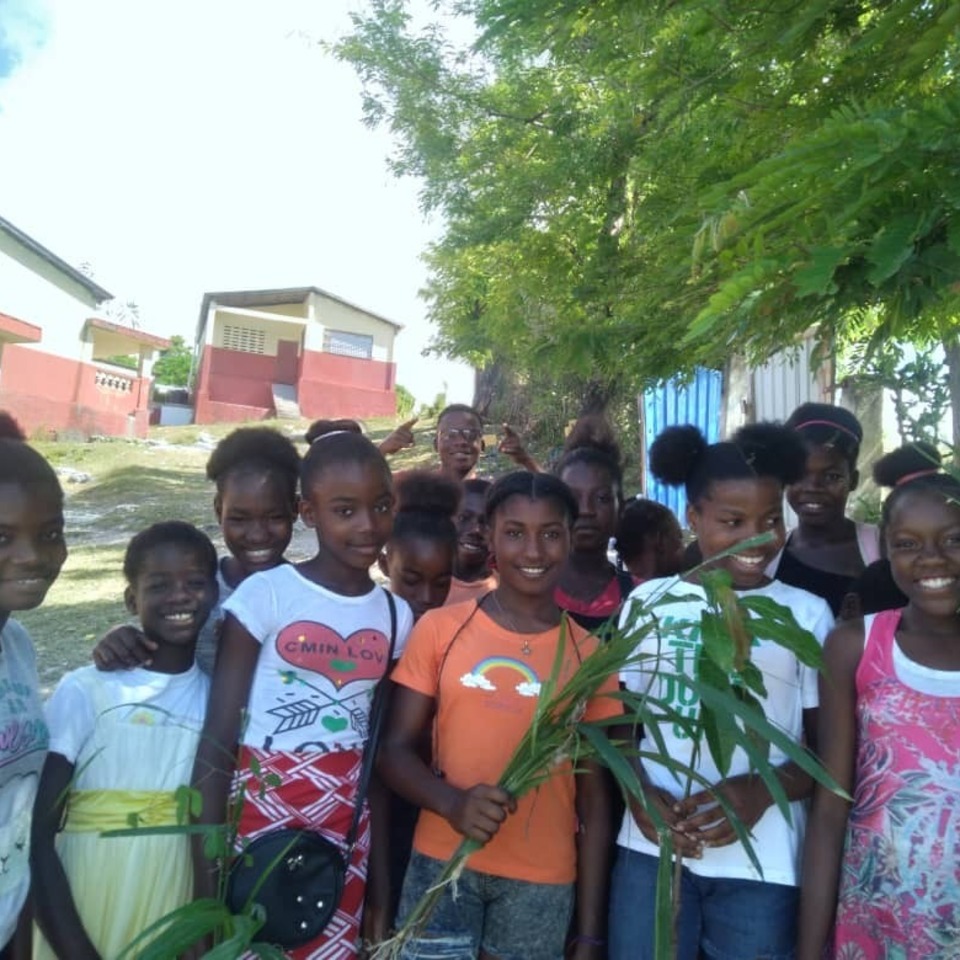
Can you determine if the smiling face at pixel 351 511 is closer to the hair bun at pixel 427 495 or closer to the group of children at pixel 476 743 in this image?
the group of children at pixel 476 743

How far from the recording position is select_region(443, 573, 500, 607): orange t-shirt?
2.78 m

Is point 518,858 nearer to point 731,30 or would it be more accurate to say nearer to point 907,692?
point 907,692

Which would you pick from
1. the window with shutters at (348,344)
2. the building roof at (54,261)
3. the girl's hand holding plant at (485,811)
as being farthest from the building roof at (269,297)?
the girl's hand holding plant at (485,811)

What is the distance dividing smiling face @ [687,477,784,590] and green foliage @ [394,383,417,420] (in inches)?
916

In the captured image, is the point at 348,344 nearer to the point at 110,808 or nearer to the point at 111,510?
the point at 111,510

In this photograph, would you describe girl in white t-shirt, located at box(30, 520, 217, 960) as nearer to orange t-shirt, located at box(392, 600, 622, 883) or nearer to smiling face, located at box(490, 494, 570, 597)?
orange t-shirt, located at box(392, 600, 622, 883)

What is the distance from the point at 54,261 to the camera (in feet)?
69.9

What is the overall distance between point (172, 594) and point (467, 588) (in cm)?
98

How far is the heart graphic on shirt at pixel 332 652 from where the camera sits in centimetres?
207

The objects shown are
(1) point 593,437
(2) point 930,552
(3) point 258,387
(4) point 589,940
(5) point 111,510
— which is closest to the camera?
(2) point 930,552

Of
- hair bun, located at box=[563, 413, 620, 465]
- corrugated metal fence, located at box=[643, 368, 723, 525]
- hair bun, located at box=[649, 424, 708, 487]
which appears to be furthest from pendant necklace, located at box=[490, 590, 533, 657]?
corrugated metal fence, located at box=[643, 368, 723, 525]

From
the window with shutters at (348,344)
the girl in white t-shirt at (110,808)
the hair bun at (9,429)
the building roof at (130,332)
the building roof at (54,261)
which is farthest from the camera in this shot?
the window with shutters at (348,344)

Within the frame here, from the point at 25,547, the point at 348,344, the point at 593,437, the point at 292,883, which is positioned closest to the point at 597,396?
the point at 593,437

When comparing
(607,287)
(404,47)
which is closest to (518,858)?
(607,287)
